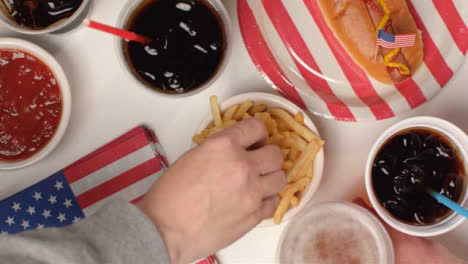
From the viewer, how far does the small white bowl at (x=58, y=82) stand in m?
1.00

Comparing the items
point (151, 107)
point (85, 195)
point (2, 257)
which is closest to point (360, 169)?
point (151, 107)

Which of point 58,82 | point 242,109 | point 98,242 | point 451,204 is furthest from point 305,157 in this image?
point 58,82

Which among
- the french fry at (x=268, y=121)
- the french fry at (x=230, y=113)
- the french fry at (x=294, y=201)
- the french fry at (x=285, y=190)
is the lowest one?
the french fry at (x=294, y=201)

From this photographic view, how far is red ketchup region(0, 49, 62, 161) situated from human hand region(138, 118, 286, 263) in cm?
31

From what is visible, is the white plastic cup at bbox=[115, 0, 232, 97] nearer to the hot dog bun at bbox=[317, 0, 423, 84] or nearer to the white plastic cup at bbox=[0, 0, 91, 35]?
the white plastic cup at bbox=[0, 0, 91, 35]

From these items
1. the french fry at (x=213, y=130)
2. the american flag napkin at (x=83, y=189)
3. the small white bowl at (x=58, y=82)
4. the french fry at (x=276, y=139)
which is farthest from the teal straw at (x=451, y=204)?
the small white bowl at (x=58, y=82)

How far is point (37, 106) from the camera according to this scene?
3.34 ft

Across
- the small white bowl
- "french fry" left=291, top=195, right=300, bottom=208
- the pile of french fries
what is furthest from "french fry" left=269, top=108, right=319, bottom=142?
the small white bowl

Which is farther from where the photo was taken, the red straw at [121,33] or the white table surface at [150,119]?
the white table surface at [150,119]

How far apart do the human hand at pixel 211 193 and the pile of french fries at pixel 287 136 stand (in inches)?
3.4

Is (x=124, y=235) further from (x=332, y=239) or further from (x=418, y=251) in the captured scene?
(x=418, y=251)

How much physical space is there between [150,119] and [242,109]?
0.70 ft

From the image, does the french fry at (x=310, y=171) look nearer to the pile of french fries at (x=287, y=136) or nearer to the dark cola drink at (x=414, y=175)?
the pile of french fries at (x=287, y=136)

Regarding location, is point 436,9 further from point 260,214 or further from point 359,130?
point 260,214
